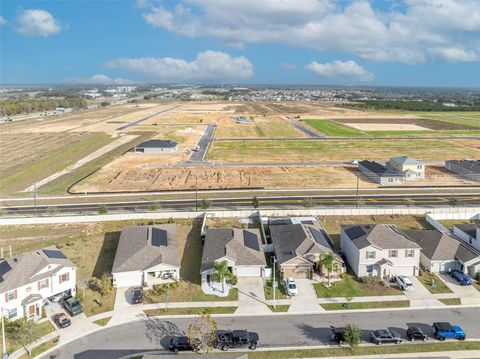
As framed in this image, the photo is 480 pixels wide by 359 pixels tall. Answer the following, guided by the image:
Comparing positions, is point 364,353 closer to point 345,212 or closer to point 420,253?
point 420,253

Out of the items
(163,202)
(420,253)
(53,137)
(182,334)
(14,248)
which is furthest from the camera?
(53,137)

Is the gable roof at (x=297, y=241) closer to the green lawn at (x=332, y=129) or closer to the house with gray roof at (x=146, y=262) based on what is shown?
the house with gray roof at (x=146, y=262)

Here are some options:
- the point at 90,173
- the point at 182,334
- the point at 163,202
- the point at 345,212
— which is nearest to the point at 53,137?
the point at 90,173

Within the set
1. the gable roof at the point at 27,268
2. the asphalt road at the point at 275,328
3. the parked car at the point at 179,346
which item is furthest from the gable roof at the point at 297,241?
the gable roof at the point at 27,268

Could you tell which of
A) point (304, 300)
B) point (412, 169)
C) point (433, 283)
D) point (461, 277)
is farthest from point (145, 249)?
point (412, 169)

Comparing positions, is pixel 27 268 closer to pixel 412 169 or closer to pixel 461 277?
pixel 461 277

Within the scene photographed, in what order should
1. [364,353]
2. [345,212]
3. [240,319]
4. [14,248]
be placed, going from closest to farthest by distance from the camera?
[364,353] < [240,319] < [14,248] < [345,212]

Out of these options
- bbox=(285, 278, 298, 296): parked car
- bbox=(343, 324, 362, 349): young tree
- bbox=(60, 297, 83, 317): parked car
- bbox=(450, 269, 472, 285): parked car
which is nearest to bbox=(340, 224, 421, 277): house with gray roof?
bbox=(450, 269, 472, 285): parked car
